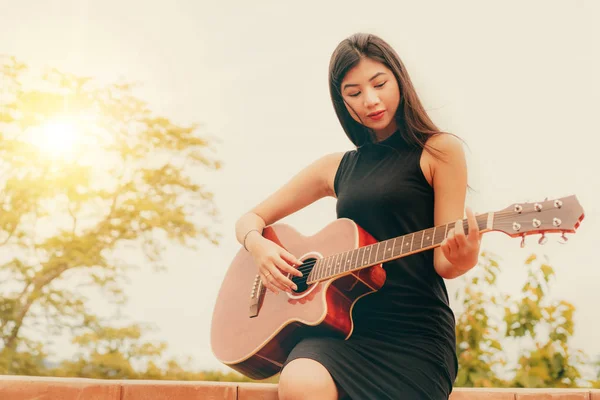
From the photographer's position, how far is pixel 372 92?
1491mm

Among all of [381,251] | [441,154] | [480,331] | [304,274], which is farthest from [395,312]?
[480,331]

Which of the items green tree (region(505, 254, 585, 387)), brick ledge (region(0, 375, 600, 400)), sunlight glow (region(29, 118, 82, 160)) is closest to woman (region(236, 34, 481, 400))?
brick ledge (region(0, 375, 600, 400))

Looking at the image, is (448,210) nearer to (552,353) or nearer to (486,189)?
(486,189)

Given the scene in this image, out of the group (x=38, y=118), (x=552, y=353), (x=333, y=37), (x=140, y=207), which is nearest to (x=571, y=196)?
(x=552, y=353)

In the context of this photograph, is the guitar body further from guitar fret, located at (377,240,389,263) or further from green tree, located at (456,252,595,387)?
green tree, located at (456,252,595,387)

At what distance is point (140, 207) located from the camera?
16.4ft

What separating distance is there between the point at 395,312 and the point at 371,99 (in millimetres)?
533

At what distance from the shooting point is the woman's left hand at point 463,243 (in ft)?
3.91

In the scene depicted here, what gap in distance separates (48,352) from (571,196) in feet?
14.7

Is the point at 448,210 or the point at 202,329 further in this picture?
the point at 202,329

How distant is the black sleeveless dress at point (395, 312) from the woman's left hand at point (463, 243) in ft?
0.66

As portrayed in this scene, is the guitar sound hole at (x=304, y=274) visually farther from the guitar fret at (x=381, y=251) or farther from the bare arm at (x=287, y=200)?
the guitar fret at (x=381, y=251)

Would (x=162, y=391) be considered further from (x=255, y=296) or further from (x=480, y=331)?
(x=480, y=331)

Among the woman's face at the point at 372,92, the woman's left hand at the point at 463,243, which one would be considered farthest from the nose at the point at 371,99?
the woman's left hand at the point at 463,243
